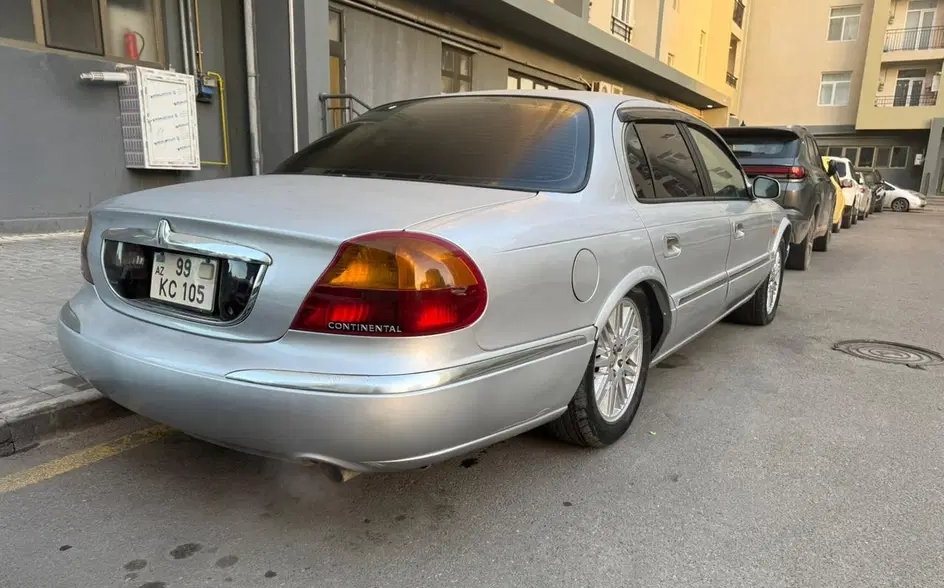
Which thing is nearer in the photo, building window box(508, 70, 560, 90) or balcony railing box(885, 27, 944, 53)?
building window box(508, 70, 560, 90)

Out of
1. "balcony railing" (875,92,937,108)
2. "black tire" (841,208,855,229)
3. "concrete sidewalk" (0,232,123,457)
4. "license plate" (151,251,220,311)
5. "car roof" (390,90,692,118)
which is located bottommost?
"black tire" (841,208,855,229)

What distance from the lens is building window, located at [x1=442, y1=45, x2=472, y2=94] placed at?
39.9ft

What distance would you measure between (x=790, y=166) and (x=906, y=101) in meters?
31.3

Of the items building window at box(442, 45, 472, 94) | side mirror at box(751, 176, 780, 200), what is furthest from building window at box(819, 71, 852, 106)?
side mirror at box(751, 176, 780, 200)

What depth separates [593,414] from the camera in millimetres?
2730

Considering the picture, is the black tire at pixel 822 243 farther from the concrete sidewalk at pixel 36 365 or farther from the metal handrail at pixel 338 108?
the concrete sidewalk at pixel 36 365

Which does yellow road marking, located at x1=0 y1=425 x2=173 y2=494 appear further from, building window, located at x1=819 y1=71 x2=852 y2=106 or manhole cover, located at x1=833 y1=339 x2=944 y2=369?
building window, located at x1=819 y1=71 x2=852 y2=106

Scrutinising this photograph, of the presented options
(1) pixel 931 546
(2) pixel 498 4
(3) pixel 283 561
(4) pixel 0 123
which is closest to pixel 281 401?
(3) pixel 283 561

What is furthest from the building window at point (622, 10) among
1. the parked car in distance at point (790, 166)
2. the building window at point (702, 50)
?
the parked car in distance at point (790, 166)

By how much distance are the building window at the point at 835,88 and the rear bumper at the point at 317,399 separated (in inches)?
1478

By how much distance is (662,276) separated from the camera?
3016 millimetres

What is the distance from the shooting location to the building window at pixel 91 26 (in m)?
6.54

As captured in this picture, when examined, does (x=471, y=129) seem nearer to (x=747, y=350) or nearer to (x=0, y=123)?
(x=747, y=350)

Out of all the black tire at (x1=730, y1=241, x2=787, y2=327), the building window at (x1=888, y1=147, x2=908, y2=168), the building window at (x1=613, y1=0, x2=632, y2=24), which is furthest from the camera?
the building window at (x1=888, y1=147, x2=908, y2=168)
